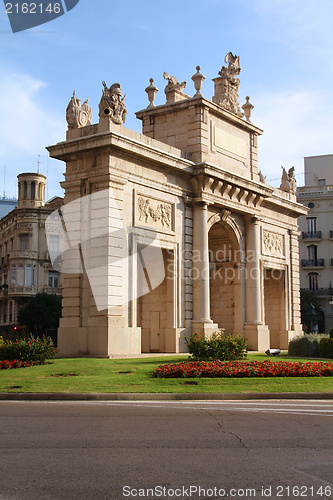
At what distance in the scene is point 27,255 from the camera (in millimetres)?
64438

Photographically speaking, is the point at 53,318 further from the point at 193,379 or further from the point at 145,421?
the point at 145,421

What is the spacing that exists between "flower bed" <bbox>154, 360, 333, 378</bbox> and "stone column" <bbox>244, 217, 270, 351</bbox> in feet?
46.5

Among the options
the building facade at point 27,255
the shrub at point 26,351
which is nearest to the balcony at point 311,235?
the building facade at point 27,255

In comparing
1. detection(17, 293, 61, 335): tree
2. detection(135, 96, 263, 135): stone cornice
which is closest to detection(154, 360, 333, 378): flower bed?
detection(135, 96, 263, 135): stone cornice

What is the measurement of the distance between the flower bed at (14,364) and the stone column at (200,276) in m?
10.5

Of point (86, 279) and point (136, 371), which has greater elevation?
point (86, 279)

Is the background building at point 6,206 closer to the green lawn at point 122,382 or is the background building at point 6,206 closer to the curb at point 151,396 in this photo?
the green lawn at point 122,382

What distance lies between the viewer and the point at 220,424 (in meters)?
10.9

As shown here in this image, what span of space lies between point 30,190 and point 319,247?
103ft

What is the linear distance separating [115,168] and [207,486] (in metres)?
20.2

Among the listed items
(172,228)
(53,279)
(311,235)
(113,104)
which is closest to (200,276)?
(172,228)

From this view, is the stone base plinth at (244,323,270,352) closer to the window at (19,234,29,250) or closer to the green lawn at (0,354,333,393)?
the green lawn at (0,354,333,393)

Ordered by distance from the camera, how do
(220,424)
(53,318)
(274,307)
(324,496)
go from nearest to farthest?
(324,496) → (220,424) → (274,307) → (53,318)

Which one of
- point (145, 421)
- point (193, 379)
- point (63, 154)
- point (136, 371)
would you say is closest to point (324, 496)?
point (145, 421)
